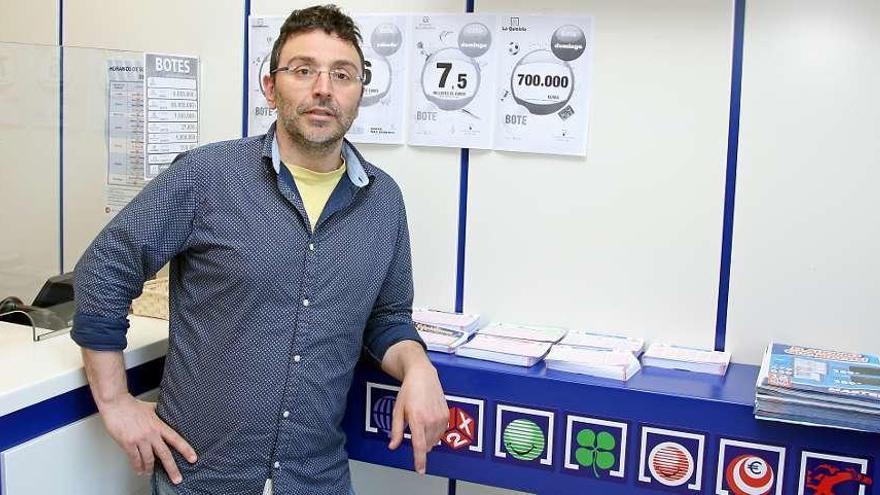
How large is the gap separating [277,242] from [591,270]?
80 cm

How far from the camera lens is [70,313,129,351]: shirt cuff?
1.71 metres

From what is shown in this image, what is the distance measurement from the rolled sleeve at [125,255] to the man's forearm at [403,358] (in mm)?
503

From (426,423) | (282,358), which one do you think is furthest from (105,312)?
(426,423)

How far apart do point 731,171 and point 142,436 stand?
1391mm

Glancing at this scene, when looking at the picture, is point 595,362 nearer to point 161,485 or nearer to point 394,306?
point 394,306

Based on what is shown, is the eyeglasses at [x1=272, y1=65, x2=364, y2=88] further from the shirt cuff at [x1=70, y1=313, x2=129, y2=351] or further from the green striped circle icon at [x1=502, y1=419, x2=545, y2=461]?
the green striped circle icon at [x1=502, y1=419, x2=545, y2=461]

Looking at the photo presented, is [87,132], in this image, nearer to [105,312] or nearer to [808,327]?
[105,312]

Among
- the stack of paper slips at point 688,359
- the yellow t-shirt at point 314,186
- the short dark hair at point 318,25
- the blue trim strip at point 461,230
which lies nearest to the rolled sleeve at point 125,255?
the yellow t-shirt at point 314,186

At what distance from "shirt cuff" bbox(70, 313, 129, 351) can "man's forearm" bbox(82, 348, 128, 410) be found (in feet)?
0.07

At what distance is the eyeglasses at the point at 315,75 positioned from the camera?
71.0 inches

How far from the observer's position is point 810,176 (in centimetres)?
194

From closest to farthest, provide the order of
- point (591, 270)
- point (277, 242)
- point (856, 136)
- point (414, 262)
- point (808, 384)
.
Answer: point (808, 384) → point (277, 242) → point (856, 136) → point (591, 270) → point (414, 262)

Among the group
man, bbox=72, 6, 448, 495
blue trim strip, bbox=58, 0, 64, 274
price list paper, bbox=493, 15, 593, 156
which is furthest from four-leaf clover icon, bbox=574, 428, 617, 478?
blue trim strip, bbox=58, 0, 64, 274

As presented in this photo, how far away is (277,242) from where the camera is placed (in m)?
1.75
